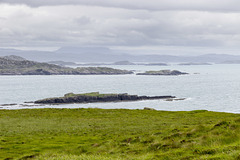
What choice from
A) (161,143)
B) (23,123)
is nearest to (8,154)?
(161,143)

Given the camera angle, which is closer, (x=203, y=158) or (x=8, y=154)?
(x=203, y=158)

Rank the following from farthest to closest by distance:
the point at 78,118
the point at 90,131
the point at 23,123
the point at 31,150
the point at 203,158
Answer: the point at 78,118 < the point at 23,123 < the point at 90,131 < the point at 31,150 < the point at 203,158

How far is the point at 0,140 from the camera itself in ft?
142

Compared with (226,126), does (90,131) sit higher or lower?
lower

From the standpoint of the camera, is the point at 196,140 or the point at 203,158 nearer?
the point at 203,158

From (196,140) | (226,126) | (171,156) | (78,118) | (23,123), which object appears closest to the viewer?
(171,156)

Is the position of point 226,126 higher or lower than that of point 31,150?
higher

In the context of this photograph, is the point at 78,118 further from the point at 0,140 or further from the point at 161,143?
the point at 161,143

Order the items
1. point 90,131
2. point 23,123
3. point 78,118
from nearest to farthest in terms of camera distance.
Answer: point 90,131, point 23,123, point 78,118

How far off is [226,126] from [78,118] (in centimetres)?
4323

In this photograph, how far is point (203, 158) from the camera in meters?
19.1

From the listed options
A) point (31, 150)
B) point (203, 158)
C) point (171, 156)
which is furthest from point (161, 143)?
point (31, 150)

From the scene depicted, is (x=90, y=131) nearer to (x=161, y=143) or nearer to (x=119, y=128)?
(x=119, y=128)

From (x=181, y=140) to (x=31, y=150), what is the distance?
1643 centimetres
